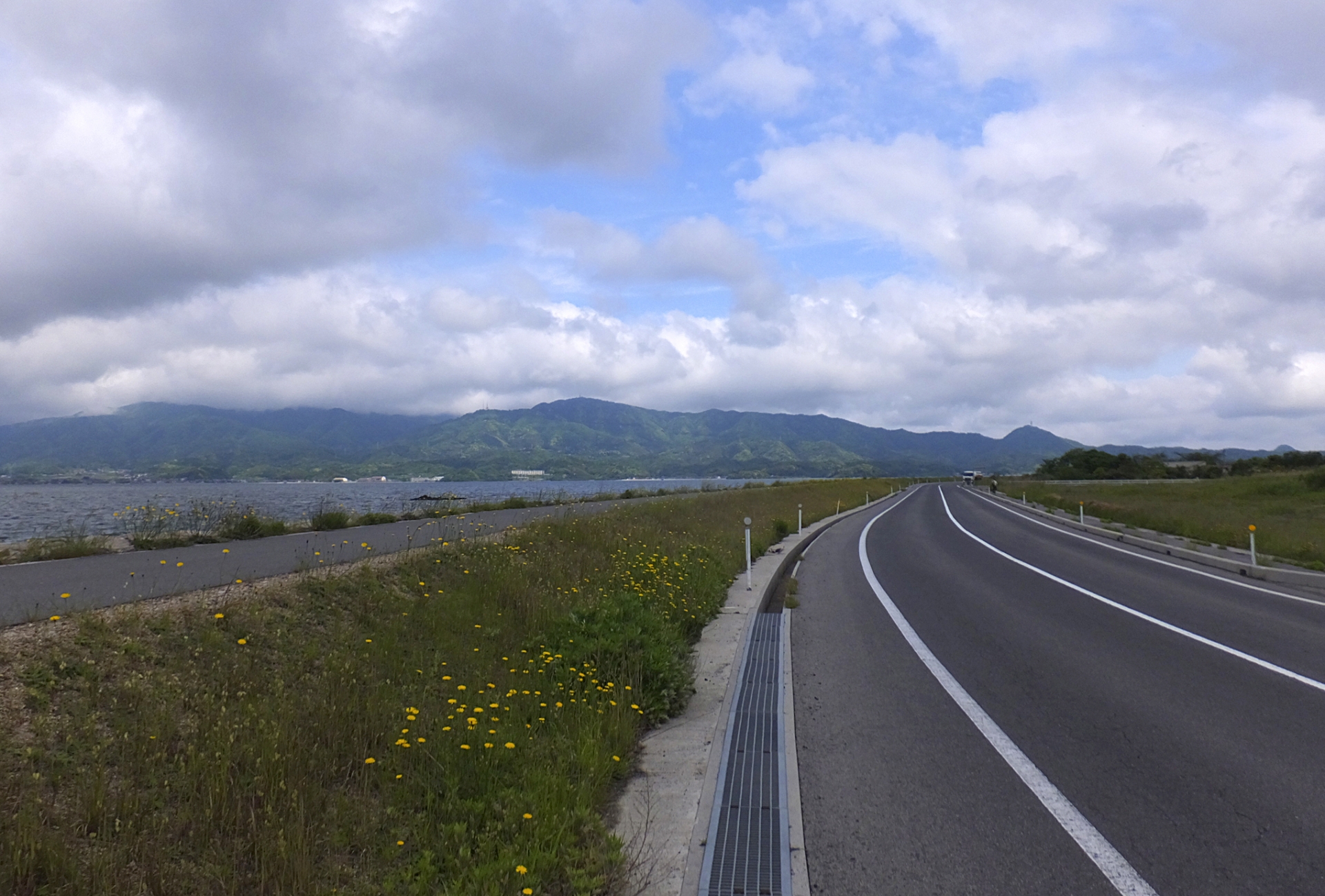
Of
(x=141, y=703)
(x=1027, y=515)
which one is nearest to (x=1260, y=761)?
(x=141, y=703)

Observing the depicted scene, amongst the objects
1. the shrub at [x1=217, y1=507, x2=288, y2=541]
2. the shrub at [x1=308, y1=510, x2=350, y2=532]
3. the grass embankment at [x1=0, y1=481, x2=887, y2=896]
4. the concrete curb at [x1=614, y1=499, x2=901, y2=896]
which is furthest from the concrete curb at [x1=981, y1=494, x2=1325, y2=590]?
the shrub at [x1=217, y1=507, x2=288, y2=541]

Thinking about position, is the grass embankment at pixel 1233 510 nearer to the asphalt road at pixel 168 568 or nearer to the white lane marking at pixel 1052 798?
the white lane marking at pixel 1052 798

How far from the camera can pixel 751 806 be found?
4570 mm

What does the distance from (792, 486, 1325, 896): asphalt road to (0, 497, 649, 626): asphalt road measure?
627 cm

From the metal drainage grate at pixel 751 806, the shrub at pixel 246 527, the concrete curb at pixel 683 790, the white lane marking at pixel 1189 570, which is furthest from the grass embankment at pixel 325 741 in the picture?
the white lane marking at pixel 1189 570

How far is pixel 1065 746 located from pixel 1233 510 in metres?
38.9

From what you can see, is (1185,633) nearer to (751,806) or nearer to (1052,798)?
(1052,798)

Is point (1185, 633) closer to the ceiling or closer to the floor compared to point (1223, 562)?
closer to the ceiling

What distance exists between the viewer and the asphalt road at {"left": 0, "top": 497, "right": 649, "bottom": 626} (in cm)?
725

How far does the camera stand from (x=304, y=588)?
736 cm

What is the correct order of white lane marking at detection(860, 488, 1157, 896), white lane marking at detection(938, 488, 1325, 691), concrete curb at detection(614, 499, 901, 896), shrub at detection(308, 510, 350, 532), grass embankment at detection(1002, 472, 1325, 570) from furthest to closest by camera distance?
grass embankment at detection(1002, 472, 1325, 570)
shrub at detection(308, 510, 350, 532)
white lane marking at detection(938, 488, 1325, 691)
concrete curb at detection(614, 499, 901, 896)
white lane marking at detection(860, 488, 1157, 896)

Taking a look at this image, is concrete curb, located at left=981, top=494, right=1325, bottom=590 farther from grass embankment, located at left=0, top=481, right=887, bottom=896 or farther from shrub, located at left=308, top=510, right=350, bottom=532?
shrub, located at left=308, top=510, right=350, bottom=532

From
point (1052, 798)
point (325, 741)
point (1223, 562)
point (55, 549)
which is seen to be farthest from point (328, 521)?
point (1223, 562)

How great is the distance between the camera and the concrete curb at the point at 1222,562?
13781 millimetres
